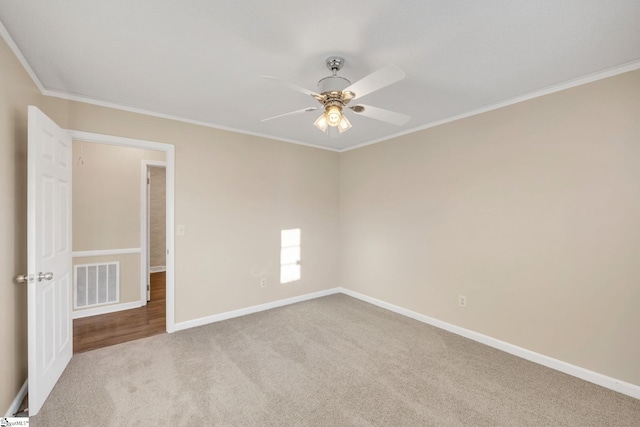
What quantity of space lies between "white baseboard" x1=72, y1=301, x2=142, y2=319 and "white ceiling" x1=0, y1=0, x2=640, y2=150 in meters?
2.70

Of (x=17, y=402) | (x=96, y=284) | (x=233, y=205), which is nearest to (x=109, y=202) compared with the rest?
(x=96, y=284)

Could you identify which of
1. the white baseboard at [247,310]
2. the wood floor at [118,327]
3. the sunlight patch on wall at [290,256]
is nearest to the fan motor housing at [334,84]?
the sunlight patch on wall at [290,256]

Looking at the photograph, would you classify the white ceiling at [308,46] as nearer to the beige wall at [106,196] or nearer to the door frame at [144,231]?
the beige wall at [106,196]

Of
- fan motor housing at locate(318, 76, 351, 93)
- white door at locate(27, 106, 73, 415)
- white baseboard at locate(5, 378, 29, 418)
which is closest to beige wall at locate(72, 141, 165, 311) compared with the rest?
white door at locate(27, 106, 73, 415)

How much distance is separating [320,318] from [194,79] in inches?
115

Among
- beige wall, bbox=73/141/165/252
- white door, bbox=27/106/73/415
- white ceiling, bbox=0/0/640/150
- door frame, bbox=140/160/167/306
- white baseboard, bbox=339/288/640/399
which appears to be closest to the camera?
white ceiling, bbox=0/0/640/150

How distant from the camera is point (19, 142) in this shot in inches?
81.0

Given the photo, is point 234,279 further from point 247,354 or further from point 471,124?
point 471,124

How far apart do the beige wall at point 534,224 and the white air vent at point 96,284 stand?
3790mm

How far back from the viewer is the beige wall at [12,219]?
1799mm

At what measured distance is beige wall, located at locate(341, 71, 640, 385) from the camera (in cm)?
223

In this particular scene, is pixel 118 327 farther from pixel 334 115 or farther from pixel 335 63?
pixel 335 63

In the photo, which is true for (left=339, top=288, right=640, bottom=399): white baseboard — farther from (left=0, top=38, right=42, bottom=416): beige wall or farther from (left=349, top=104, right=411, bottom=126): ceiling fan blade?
(left=0, top=38, right=42, bottom=416): beige wall

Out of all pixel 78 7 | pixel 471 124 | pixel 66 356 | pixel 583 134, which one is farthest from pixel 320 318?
pixel 78 7
